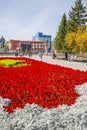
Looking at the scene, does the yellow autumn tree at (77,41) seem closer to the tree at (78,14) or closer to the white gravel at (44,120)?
the tree at (78,14)

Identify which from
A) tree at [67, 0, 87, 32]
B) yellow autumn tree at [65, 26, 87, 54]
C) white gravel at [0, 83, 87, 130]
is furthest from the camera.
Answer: tree at [67, 0, 87, 32]

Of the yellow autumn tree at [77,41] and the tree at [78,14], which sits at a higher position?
the tree at [78,14]

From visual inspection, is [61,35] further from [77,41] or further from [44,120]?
[44,120]

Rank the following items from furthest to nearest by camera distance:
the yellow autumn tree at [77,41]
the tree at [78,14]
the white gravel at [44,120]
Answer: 1. the tree at [78,14]
2. the yellow autumn tree at [77,41]
3. the white gravel at [44,120]

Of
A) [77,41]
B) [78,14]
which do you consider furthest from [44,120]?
[78,14]

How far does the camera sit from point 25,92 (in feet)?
29.2

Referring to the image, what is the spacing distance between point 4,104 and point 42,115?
163 centimetres

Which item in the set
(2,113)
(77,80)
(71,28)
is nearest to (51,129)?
(2,113)

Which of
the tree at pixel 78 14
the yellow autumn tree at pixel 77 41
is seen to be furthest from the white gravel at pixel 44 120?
the tree at pixel 78 14

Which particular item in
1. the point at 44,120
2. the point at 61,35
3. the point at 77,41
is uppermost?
the point at 61,35

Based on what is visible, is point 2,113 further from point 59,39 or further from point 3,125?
point 59,39

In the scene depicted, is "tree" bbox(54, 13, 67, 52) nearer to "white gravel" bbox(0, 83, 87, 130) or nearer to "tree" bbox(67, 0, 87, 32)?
"tree" bbox(67, 0, 87, 32)

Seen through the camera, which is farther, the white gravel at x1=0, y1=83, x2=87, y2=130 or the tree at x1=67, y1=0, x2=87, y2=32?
the tree at x1=67, y1=0, x2=87, y2=32

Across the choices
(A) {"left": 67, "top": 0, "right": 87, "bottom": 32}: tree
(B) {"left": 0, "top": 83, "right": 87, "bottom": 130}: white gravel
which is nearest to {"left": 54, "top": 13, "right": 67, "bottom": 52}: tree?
(A) {"left": 67, "top": 0, "right": 87, "bottom": 32}: tree
